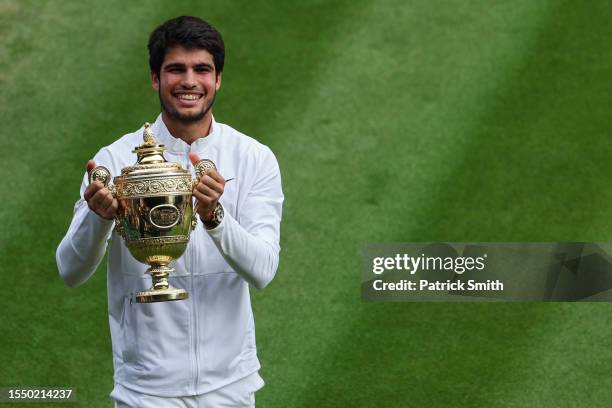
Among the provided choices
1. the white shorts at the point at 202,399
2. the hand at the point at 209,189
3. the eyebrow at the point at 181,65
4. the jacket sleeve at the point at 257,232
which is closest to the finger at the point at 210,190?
the hand at the point at 209,189

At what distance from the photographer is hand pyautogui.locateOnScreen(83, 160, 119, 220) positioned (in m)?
4.90

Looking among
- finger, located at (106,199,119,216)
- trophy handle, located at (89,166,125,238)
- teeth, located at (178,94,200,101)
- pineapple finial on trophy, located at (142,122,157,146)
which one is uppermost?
teeth, located at (178,94,200,101)

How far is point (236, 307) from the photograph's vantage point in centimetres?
536

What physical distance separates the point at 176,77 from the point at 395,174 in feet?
17.0

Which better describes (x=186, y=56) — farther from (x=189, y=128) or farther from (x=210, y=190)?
(x=210, y=190)

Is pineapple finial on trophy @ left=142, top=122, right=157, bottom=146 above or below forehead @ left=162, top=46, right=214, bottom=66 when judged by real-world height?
below

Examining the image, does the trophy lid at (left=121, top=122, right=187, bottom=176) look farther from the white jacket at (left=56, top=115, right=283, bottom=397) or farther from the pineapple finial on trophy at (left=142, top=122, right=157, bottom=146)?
the white jacket at (left=56, top=115, right=283, bottom=397)

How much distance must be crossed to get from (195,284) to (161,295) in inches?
12.3

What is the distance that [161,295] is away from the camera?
5004mm

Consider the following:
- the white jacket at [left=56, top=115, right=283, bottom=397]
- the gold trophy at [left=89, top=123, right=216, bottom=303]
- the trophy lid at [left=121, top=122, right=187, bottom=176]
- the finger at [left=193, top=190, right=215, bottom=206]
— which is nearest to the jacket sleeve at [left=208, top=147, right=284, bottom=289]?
the white jacket at [left=56, top=115, right=283, bottom=397]

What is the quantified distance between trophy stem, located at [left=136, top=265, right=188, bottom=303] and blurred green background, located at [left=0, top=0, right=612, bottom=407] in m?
3.91

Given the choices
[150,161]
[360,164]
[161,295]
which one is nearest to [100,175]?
[150,161]

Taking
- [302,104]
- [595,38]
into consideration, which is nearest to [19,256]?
[302,104]

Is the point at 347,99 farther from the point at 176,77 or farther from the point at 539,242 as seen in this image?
the point at 176,77
